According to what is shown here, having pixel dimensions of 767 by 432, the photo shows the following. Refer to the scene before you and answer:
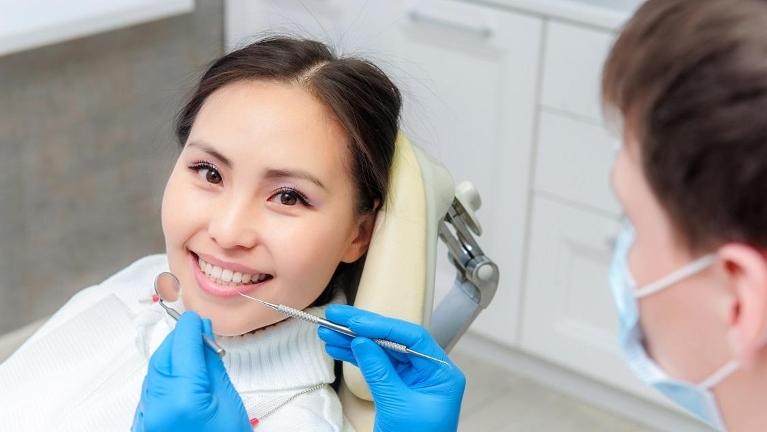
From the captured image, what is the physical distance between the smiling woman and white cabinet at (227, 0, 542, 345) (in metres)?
1.02

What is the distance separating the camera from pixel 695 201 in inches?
36.4

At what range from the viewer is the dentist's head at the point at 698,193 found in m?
0.88

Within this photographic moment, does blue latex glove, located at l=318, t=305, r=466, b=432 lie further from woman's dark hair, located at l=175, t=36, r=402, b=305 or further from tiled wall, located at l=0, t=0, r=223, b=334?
tiled wall, located at l=0, t=0, r=223, b=334

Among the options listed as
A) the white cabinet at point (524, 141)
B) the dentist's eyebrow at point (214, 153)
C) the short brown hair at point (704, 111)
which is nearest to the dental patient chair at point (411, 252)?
the dentist's eyebrow at point (214, 153)

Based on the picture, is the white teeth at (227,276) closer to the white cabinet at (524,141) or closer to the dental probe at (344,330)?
the dental probe at (344,330)

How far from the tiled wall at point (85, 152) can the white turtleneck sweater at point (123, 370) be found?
111 centimetres

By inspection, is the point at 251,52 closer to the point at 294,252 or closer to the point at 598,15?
the point at 294,252

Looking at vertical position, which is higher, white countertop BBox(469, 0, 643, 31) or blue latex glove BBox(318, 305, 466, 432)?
white countertop BBox(469, 0, 643, 31)

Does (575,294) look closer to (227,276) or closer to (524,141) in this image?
(524,141)

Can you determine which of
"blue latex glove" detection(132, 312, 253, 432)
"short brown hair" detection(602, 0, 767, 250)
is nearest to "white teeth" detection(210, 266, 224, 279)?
"blue latex glove" detection(132, 312, 253, 432)

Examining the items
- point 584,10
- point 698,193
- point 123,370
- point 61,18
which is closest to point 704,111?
point 698,193

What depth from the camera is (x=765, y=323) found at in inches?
35.9

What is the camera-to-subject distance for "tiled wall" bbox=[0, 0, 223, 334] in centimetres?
281

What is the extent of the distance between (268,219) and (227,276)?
9 cm
